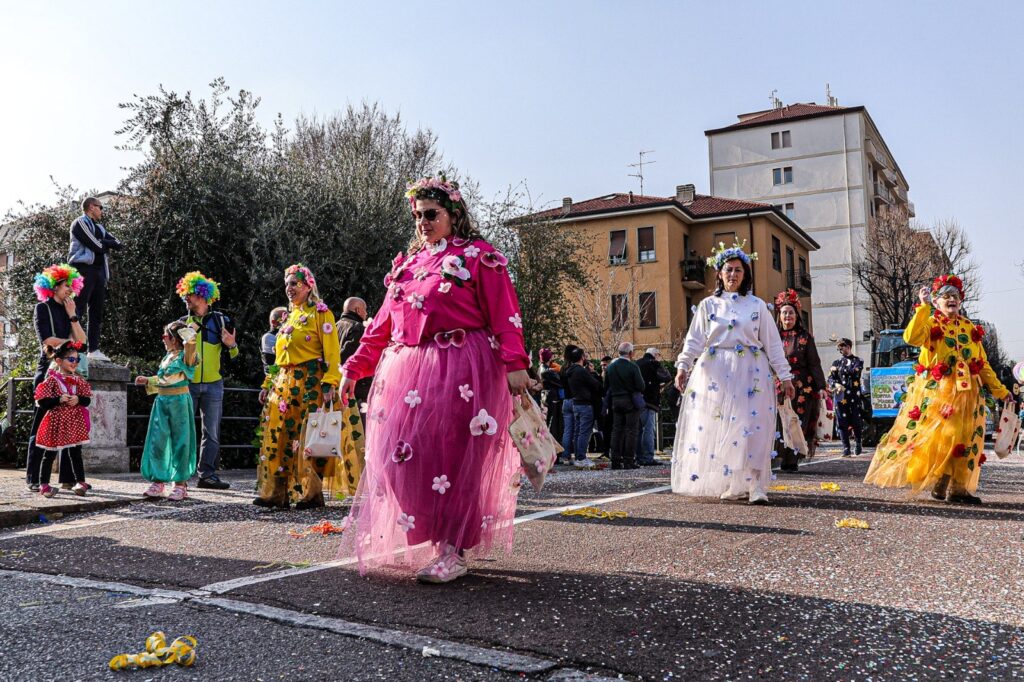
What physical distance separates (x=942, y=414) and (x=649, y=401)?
24.5 ft

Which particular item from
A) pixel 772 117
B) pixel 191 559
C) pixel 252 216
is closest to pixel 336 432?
pixel 191 559

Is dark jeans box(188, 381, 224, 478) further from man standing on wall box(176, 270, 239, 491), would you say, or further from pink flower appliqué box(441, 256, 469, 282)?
pink flower appliqué box(441, 256, 469, 282)

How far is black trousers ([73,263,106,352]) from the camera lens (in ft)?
40.2

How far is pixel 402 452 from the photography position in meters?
4.41

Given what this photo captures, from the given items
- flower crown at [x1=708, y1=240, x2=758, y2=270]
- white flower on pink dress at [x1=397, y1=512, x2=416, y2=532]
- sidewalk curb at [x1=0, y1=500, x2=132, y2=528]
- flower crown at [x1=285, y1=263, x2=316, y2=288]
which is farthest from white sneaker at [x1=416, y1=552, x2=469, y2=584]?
flower crown at [x1=708, y1=240, x2=758, y2=270]

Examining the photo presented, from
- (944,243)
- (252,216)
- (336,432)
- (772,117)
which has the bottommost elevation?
(336,432)

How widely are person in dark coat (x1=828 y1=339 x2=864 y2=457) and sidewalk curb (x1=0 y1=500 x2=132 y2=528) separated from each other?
12271 millimetres

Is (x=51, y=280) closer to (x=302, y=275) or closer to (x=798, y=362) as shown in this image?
(x=302, y=275)

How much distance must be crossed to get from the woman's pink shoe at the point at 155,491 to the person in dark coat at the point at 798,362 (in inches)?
294

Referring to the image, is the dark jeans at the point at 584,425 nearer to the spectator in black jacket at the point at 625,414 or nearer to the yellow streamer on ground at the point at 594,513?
the spectator in black jacket at the point at 625,414

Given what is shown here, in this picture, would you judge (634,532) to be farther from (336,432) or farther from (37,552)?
(37,552)

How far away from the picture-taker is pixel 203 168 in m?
17.2

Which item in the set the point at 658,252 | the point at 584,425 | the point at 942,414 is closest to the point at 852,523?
the point at 942,414

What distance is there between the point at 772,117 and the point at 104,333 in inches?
2029
